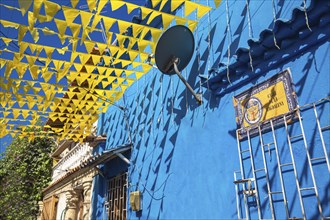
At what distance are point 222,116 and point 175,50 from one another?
139 cm

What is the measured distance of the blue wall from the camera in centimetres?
299

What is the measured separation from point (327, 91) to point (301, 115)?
351 millimetres

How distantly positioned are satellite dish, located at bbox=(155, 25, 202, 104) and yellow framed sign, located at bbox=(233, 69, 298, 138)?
1064 mm

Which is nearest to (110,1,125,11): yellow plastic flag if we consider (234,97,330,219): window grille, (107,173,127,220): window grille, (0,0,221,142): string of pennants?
(0,0,221,142): string of pennants

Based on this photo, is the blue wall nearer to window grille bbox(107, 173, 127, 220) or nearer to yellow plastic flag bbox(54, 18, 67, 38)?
window grille bbox(107, 173, 127, 220)

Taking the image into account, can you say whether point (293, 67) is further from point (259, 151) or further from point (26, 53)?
point (26, 53)

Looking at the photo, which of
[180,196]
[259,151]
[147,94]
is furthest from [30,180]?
[259,151]

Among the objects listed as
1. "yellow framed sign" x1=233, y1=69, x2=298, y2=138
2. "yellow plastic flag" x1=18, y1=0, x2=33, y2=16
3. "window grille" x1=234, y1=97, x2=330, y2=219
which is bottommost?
"window grille" x1=234, y1=97, x2=330, y2=219

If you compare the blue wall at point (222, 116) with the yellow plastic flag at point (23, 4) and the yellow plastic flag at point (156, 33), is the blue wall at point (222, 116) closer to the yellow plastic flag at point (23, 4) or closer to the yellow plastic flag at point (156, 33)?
the yellow plastic flag at point (156, 33)

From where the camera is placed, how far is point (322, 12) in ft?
9.51

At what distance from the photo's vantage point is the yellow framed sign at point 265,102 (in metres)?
3.24

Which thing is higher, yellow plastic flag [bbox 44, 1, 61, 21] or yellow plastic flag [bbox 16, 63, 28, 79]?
yellow plastic flag [bbox 16, 63, 28, 79]

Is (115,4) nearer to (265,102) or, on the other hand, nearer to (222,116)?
(222,116)

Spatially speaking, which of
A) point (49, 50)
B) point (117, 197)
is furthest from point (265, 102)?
point (117, 197)
